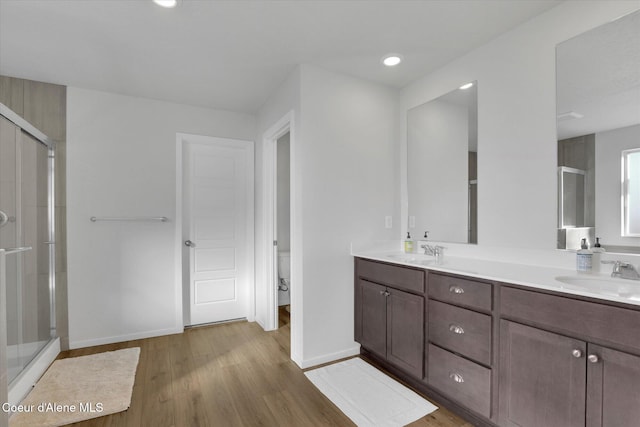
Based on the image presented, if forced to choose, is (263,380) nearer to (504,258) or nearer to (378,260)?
(378,260)

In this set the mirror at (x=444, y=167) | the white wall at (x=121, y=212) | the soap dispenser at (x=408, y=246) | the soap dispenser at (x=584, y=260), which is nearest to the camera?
the soap dispenser at (x=584, y=260)

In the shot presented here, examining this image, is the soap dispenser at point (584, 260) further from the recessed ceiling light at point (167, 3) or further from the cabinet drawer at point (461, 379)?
the recessed ceiling light at point (167, 3)

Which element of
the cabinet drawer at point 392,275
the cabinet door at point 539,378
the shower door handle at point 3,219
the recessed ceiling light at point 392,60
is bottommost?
the cabinet door at point 539,378

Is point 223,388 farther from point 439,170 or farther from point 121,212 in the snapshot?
point 439,170

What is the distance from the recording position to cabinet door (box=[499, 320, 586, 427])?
50.6 inches

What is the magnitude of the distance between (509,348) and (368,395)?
99 centimetres

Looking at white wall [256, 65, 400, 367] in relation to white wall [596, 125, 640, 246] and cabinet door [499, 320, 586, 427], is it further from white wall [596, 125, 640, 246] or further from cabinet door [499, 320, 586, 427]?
white wall [596, 125, 640, 246]

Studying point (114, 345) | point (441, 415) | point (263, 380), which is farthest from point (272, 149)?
point (441, 415)

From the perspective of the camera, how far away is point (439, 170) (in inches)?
102

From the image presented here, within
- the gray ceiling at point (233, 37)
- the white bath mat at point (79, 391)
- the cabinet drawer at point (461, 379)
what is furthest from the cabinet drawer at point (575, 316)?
the white bath mat at point (79, 391)

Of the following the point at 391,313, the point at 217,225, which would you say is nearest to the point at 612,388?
the point at 391,313

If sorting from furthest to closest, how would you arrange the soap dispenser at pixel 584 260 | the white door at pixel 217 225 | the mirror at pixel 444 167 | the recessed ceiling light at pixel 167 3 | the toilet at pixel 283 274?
the toilet at pixel 283 274 → the white door at pixel 217 225 → the mirror at pixel 444 167 → the recessed ceiling light at pixel 167 3 → the soap dispenser at pixel 584 260

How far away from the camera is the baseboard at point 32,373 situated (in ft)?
6.35

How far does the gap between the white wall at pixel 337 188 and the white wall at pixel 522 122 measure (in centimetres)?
81
